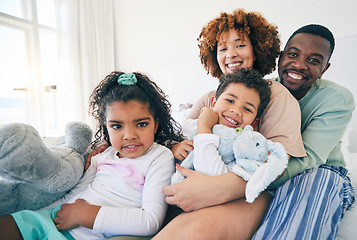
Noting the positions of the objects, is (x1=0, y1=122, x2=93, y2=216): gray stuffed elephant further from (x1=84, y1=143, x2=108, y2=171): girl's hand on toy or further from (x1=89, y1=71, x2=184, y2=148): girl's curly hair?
(x1=89, y1=71, x2=184, y2=148): girl's curly hair

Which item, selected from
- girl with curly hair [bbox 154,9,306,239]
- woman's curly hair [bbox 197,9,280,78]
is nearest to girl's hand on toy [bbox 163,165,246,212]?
girl with curly hair [bbox 154,9,306,239]

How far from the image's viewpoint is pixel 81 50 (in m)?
3.12

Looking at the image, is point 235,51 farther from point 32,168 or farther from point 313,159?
point 32,168

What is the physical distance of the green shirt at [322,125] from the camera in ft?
2.64

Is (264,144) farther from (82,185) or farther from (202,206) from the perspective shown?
(82,185)

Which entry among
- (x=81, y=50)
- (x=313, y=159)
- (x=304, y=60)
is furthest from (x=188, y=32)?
(x=313, y=159)

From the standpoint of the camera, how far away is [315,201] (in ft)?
2.25

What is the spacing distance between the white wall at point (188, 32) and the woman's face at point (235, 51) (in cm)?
114

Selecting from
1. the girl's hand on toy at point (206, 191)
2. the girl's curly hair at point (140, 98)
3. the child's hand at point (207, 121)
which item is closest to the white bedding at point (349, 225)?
the girl's hand on toy at point (206, 191)

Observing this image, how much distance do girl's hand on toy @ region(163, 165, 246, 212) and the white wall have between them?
5.29 ft

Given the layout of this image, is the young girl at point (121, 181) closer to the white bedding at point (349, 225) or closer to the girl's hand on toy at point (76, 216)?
the girl's hand on toy at point (76, 216)

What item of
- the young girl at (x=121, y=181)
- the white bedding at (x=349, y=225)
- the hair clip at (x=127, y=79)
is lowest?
the white bedding at (x=349, y=225)

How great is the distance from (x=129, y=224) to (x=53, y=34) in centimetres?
310

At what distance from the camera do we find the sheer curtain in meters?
2.96
